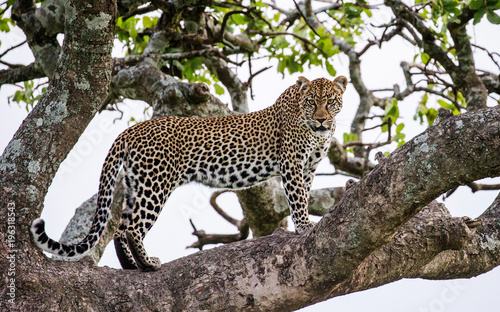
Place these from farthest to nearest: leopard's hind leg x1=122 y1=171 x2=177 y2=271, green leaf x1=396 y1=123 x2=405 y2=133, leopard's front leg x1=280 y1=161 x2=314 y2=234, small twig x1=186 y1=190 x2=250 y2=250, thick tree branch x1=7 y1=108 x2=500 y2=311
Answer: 1. small twig x1=186 y1=190 x2=250 y2=250
2. green leaf x1=396 y1=123 x2=405 y2=133
3. leopard's front leg x1=280 y1=161 x2=314 y2=234
4. leopard's hind leg x1=122 y1=171 x2=177 y2=271
5. thick tree branch x1=7 y1=108 x2=500 y2=311

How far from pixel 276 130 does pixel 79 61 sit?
9.14ft

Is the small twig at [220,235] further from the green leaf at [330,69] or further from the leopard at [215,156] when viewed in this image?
the green leaf at [330,69]

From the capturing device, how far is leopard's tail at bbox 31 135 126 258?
543 cm

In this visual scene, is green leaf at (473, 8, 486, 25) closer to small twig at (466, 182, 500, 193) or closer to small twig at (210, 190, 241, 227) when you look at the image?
small twig at (466, 182, 500, 193)

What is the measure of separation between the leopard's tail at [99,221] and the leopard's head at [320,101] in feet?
7.51

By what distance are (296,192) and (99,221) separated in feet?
7.36

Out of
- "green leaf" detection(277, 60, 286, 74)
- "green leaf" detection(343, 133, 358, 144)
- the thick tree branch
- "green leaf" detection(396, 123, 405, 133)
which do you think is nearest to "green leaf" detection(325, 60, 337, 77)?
"green leaf" detection(277, 60, 286, 74)

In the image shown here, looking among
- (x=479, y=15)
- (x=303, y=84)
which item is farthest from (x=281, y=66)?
(x=479, y=15)

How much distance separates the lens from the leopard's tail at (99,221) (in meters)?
5.43

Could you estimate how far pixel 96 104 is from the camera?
6.14m

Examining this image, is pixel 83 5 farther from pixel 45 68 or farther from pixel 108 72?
pixel 45 68

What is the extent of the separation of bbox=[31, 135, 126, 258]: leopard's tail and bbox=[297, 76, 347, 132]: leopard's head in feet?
7.51

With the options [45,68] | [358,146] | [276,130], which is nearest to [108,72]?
[276,130]

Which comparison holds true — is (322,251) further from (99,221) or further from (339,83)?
(339,83)
